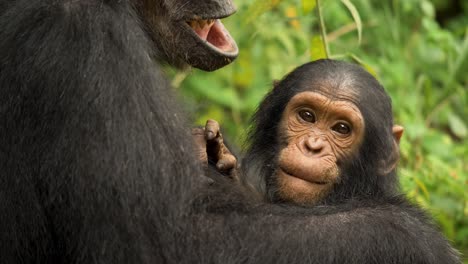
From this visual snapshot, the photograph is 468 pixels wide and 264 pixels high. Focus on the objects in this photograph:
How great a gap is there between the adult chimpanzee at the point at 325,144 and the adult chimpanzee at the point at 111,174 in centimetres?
51

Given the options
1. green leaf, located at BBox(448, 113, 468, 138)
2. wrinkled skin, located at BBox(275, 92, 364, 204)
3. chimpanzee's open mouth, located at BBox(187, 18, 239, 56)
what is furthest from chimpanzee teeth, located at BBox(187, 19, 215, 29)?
green leaf, located at BBox(448, 113, 468, 138)

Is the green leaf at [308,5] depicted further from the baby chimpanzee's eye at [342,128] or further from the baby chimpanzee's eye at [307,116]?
the baby chimpanzee's eye at [342,128]

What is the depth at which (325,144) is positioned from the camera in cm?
613

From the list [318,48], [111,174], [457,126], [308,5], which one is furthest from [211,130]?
[457,126]

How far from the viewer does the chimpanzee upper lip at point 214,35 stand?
599cm

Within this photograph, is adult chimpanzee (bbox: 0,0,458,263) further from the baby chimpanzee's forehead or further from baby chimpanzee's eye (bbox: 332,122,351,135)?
the baby chimpanzee's forehead

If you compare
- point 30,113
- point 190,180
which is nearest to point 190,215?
point 190,180

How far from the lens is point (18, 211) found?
5.24 metres

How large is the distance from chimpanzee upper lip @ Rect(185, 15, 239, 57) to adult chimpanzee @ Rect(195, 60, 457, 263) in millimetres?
440

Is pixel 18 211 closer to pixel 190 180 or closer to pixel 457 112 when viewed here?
pixel 190 180

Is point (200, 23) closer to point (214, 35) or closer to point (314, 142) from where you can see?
point (214, 35)

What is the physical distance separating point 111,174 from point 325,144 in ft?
5.27

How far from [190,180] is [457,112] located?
19.0 ft

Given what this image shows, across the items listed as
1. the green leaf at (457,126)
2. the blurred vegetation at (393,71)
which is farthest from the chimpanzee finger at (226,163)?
the green leaf at (457,126)
